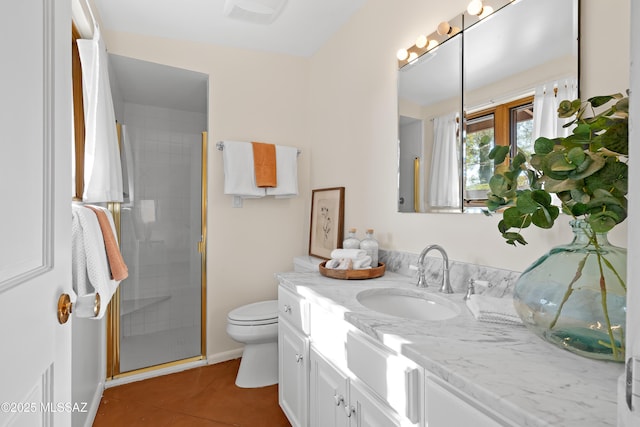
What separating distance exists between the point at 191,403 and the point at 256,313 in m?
0.63

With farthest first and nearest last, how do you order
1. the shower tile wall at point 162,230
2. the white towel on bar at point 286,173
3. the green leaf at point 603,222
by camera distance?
1. the shower tile wall at point 162,230
2. the white towel on bar at point 286,173
3. the green leaf at point 603,222

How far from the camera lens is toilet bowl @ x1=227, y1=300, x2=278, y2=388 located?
2084 millimetres

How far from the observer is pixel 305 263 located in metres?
2.39

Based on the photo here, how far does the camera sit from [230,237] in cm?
249

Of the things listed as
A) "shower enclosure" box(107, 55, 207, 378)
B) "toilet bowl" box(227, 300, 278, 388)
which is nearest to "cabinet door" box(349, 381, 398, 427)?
"toilet bowl" box(227, 300, 278, 388)

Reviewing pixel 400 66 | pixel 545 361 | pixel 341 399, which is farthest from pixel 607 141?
pixel 400 66

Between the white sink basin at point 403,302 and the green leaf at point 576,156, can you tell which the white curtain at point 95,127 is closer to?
the white sink basin at point 403,302

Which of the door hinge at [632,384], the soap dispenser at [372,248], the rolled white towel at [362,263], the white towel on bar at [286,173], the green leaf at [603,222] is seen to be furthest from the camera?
the white towel on bar at [286,173]

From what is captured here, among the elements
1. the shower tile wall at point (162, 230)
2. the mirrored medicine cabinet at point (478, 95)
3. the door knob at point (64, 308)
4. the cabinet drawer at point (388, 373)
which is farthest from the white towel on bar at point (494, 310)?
the shower tile wall at point (162, 230)

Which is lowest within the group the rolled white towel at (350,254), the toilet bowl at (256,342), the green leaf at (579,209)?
the toilet bowl at (256,342)

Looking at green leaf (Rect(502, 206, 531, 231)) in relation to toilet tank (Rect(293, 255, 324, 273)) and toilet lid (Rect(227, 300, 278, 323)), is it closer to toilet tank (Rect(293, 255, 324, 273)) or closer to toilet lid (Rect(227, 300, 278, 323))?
toilet tank (Rect(293, 255, 324, 273))

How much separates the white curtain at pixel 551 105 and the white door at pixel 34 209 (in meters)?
1.35

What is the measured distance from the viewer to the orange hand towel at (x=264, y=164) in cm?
242

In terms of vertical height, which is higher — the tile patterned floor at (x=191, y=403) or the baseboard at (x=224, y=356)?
the baseboard at (x=224, y=356)
